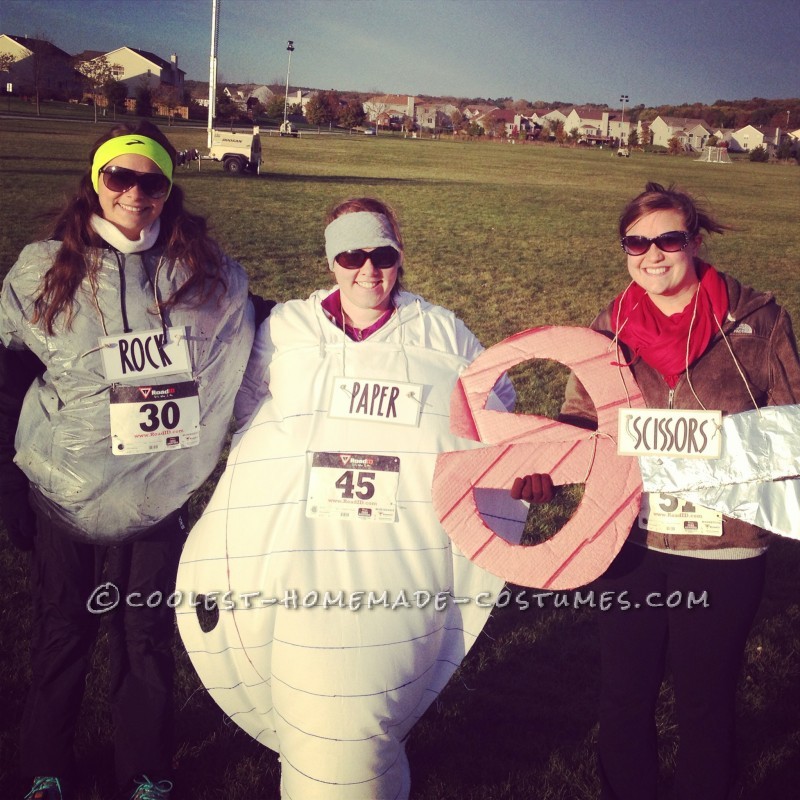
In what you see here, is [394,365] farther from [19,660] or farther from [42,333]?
[19,660]

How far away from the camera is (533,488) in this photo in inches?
91.5

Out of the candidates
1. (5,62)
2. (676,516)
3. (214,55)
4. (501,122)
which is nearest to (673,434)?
(676,516)

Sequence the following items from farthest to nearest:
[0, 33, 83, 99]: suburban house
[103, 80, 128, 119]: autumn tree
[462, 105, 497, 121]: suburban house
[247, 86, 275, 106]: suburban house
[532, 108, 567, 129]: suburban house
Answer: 1. [462, 105, 497, 121]: suburban house
2. [247, 86, 275, 106]: suburban house
3. [532, 108, 567, 129]: suburban house
4. [0, 33, 83, 99]: suburban house
5. [103, 80, 128, 119]: autumn tree

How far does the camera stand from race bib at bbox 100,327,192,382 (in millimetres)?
2326

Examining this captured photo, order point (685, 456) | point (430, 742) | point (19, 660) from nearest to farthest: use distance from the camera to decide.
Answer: point (685, 456)
point (430, 742)
point (19, 660)

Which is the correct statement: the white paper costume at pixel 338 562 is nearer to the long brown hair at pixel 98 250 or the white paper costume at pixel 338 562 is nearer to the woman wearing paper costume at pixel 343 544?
the woman wearing paper costume at pixel 343 544

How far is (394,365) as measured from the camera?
2428 millimetres

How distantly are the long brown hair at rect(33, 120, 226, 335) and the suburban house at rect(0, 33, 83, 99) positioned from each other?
76680mm

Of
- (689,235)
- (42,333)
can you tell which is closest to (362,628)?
(42,333)

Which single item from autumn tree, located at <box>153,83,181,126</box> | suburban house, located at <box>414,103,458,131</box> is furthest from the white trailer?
suburban house, located at <box>414,103,458,131</box>

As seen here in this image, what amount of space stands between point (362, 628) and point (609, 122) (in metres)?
137

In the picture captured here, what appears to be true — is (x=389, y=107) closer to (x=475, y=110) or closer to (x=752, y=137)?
(x=475, y=110)

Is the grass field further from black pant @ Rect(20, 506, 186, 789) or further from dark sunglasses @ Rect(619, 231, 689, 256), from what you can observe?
dark sunglasses @ Rect(619, 231, 689, 256)

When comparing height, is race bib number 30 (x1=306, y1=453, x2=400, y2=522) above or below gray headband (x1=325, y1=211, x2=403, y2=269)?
below
